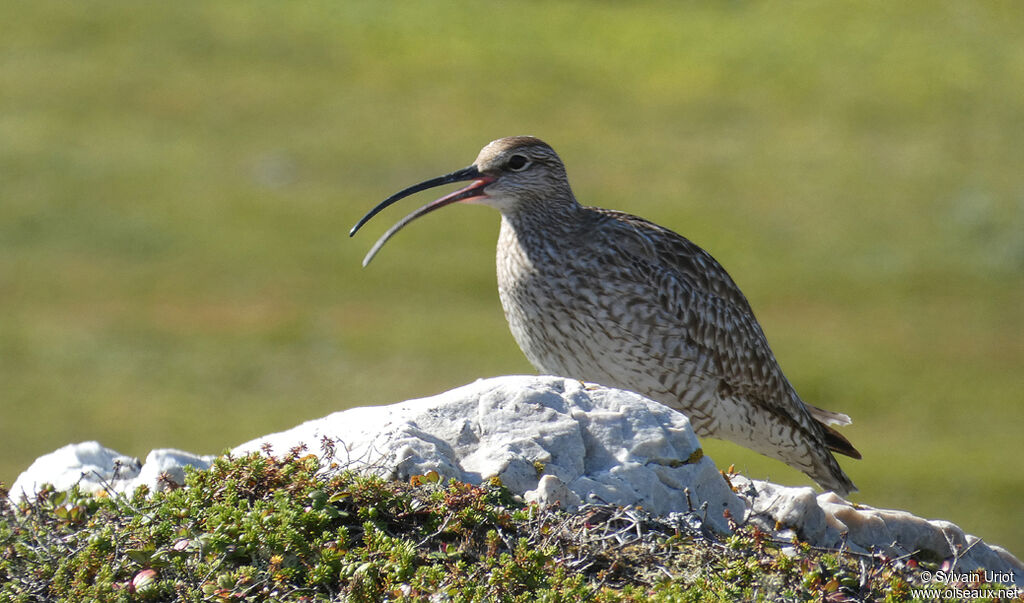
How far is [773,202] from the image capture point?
54.2 metres

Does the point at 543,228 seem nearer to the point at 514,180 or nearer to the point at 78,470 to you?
the point at 514,180

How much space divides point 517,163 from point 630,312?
166cm

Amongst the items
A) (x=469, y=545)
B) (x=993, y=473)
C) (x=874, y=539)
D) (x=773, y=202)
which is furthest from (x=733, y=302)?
(x=773, y=202)

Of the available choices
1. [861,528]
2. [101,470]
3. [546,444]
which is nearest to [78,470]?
[101,470]

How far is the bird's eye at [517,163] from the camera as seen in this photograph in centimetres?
1186

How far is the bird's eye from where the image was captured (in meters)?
11.9

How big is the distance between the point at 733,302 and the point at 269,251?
126 ft

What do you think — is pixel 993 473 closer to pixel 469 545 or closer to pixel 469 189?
pixel 469 189

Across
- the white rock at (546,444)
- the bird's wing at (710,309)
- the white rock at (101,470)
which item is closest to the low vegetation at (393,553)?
the white rock at (546,444)

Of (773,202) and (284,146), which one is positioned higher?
(284,146)

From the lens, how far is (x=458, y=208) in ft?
171

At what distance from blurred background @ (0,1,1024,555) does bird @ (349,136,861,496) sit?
61.8 feet

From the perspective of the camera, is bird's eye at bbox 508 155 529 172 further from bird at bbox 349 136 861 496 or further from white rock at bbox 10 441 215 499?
white rock at bbox 10 441 215 499

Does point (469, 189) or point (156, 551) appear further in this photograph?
point (469, 189)
